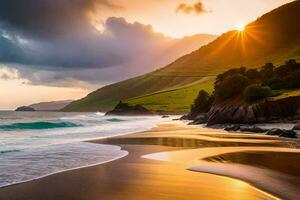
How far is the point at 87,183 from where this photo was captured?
17.5 m

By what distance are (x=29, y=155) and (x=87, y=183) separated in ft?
37.7

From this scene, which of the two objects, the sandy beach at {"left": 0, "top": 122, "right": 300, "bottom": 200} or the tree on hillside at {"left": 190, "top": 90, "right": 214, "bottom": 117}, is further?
the tree on hillside at {"left": 190, "top": 90, "right": 214, "bottom": 117}

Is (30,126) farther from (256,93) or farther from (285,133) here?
(285,133)

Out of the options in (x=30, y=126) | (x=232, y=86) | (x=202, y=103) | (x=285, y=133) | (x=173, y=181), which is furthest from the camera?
(x=202, y=103)

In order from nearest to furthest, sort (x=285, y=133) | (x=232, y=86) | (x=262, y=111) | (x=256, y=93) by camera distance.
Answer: (x=285, y=133), (x=262, y=111), (x=256, y=93), (x=232, y=86)

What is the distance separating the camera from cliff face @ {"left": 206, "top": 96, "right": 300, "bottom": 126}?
191ft

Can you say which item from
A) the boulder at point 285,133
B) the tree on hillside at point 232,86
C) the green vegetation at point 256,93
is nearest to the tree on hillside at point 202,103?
the tree on hillside at point 232,86

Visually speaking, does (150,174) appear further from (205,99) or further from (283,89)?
(205,99)

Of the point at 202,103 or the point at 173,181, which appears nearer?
the point at 173,181

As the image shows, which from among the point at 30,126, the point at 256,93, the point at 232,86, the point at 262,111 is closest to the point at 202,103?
the point at 232,86

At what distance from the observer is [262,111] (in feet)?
200

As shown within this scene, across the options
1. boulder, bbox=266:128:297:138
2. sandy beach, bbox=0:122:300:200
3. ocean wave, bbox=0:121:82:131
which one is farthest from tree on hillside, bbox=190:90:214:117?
sandy beach, bbox=0:122:300:200

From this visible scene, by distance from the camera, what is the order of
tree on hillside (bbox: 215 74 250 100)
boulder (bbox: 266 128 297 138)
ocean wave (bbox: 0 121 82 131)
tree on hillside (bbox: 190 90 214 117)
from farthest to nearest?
tree on hillside (bbox: 190 90 214 117), tree on hillside (bbox: 215 74 250 100), ocean wave (bbox: 0 121 82 131), boulder (bbox: 266 128 297 138)

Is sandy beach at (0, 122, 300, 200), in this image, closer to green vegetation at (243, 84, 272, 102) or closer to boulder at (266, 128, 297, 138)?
boulder at (266, 128, 297, 138)
